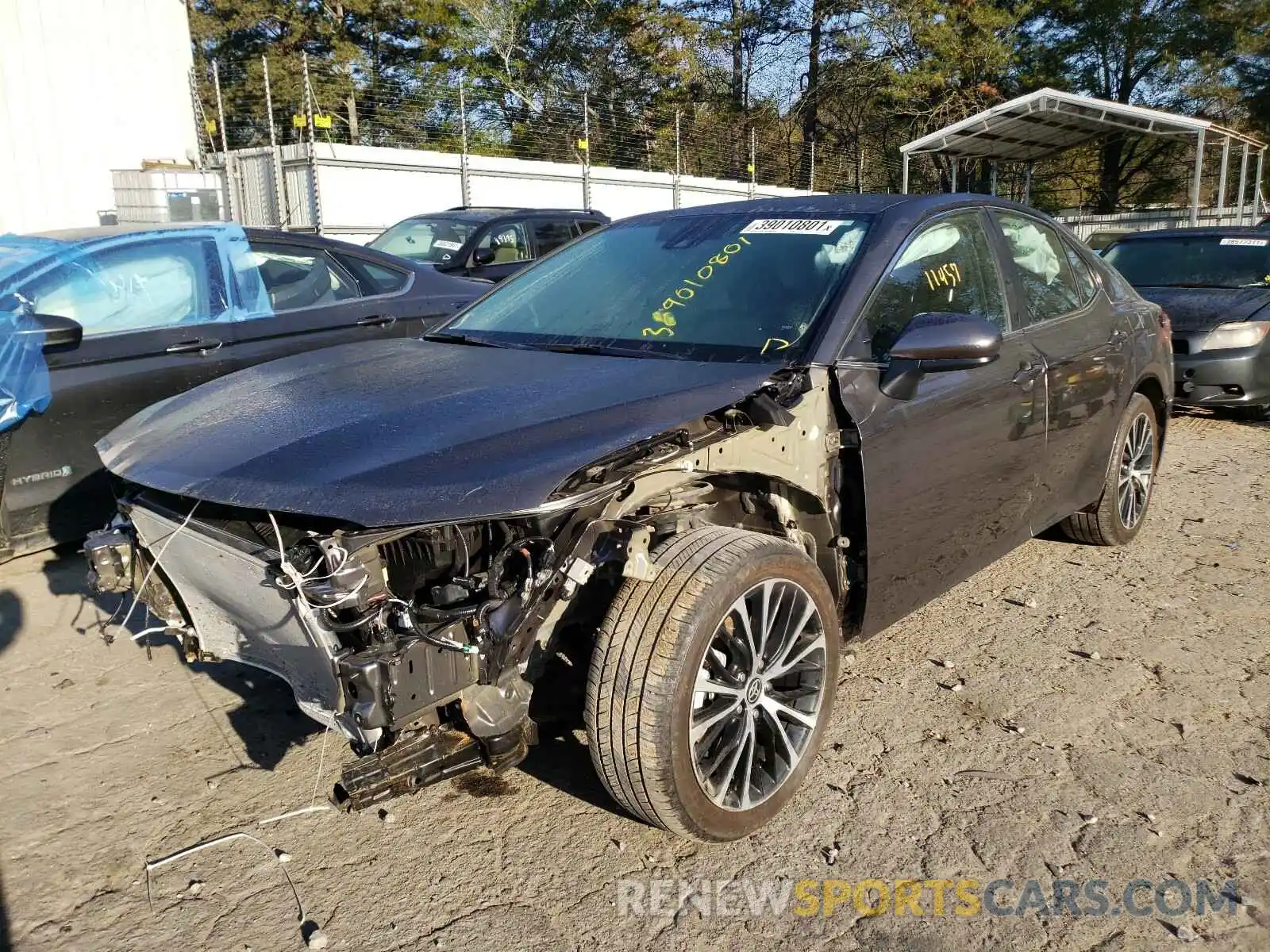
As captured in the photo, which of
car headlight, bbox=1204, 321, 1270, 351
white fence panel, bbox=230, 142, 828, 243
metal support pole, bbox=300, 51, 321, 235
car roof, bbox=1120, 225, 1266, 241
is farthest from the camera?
white fence panel, bbox=230, 142, 828, 243

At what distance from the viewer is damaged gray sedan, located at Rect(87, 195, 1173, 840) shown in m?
2.19

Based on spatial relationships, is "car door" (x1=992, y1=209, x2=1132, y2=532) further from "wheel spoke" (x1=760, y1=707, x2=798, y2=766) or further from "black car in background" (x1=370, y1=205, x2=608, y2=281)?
"black car in background" (x1=370, y1=205, x2=608, y2=281)

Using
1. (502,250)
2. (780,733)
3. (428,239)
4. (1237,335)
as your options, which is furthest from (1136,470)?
(428,239)

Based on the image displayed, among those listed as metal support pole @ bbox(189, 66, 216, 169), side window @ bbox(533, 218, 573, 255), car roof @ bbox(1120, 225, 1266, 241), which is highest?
metal support pole @ bbox(189, 66, 216, 169)

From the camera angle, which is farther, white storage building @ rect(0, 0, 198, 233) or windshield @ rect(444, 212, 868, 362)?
white storage building @ rect(0, 0, 198, 233)

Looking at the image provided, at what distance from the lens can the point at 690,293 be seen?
329 cm

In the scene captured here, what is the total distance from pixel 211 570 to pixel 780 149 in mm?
26593

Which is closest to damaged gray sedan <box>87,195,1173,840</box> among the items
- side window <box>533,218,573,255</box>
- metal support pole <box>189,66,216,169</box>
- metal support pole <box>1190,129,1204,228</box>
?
side window <box>533,218,573,255</box>

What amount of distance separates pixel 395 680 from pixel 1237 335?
24.9ft

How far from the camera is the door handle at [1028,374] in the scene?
3.51 m

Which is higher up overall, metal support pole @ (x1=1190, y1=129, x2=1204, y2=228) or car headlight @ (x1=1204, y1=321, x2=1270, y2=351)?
metal support pole @ (x1=1190, y1=129, x2=1204, y2=228)

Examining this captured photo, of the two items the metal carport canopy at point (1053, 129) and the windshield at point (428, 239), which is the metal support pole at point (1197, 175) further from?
the windshield at point (428, 239)

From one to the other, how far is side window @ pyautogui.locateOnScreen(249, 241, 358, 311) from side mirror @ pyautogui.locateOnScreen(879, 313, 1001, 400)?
3.72m

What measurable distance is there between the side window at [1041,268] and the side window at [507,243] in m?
6.47
